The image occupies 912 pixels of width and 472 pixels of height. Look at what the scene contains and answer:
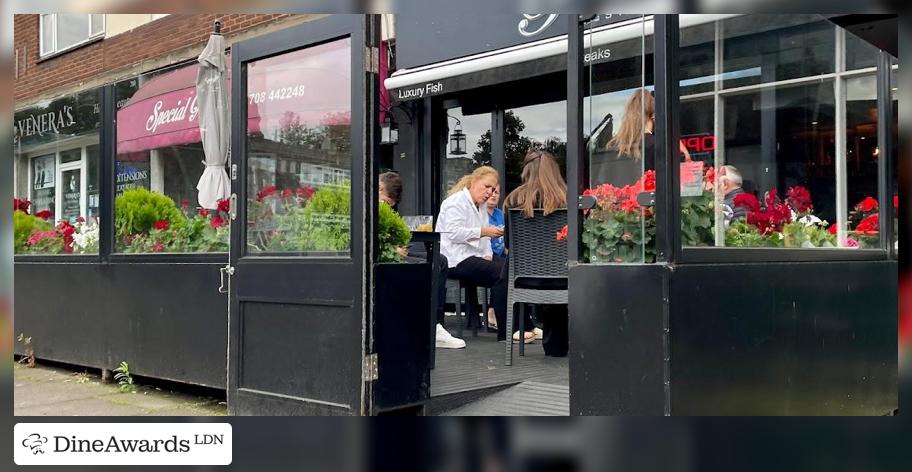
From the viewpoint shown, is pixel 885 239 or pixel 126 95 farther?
pixel 126 95

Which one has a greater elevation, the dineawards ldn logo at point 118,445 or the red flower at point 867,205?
the red flower at point 867,205

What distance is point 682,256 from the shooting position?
3.09 m

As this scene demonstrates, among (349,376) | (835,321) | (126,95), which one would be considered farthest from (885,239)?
(126,95)

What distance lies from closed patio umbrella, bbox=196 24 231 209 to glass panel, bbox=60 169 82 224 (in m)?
1.99

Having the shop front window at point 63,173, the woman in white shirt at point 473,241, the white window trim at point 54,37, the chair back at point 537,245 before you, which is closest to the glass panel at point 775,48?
the chair back at point 537,245

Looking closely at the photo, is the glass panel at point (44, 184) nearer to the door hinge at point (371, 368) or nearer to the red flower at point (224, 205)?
the red flower at point (224, 205)

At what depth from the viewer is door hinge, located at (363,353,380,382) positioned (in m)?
3.81

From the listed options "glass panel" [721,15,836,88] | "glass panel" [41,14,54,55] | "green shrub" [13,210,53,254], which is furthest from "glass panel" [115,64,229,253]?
"glass panel" [721,15,836,88]

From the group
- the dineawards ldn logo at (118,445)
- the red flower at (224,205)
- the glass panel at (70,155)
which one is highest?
the glass panel at (70,155)

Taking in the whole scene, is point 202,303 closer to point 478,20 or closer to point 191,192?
point 191,192

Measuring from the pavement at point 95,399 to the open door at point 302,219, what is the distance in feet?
2.34

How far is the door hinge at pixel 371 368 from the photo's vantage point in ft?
12.5

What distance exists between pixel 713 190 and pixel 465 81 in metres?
4.35

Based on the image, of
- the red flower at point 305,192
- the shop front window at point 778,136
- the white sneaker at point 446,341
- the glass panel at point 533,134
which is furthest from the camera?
the glass panel at point 533,134
